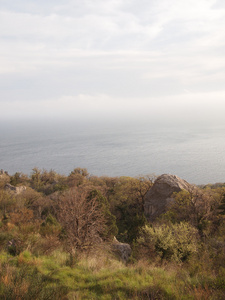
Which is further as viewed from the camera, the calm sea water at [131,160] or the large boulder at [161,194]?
the calm sea water at [131,160]

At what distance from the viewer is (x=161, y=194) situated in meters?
34.8

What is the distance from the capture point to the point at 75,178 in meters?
55.5

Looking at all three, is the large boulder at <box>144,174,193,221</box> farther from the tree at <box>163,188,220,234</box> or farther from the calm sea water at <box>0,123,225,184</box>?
the calm sea water at <box>0,123,225,184</box>

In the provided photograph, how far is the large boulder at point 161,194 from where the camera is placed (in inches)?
1318

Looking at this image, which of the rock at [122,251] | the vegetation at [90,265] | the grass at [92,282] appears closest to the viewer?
the grass at [92,282]

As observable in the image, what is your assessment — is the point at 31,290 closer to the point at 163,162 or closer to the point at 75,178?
the point at 75,178

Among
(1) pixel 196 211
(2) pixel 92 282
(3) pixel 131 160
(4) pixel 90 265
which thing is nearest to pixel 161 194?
(1) pixel 196 211

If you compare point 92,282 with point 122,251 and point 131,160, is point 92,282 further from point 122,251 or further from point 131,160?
point 131,160

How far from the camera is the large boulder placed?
33.5 metres

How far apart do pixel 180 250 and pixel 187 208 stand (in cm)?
1378

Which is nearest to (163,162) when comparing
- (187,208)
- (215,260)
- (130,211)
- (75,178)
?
(75,178)

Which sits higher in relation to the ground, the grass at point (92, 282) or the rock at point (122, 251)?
the grass at point (92, 282)

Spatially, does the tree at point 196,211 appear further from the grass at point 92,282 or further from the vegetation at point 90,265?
the grass at point 92,282

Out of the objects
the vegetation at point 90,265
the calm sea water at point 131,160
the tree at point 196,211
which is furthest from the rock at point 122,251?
the calm sea water at point 131,160
